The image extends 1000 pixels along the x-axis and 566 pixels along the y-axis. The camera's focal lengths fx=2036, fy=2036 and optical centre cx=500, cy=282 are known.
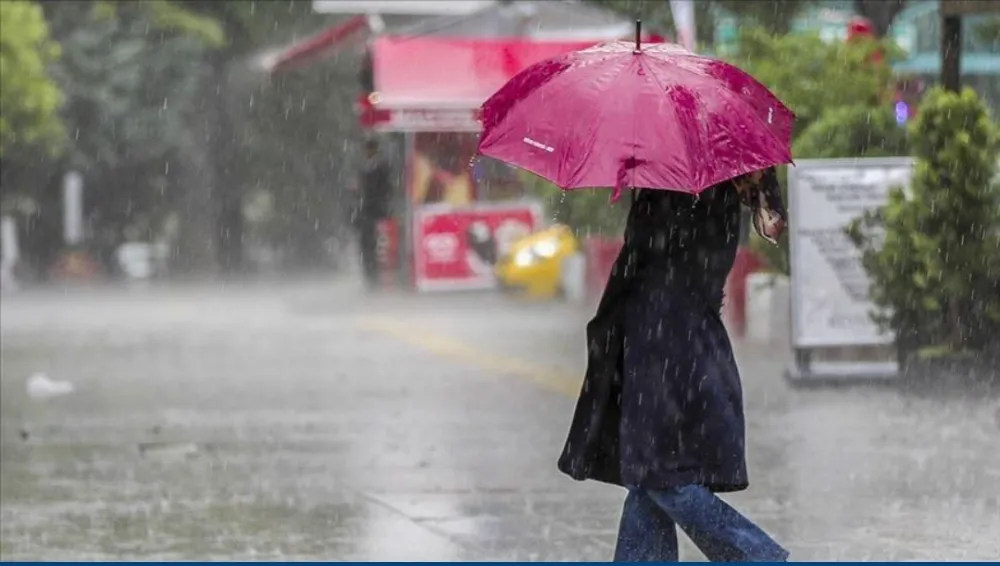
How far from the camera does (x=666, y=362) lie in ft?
19.3

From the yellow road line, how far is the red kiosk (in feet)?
14.5

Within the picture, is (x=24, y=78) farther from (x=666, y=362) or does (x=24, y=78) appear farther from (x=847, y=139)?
(x=666, y=362)

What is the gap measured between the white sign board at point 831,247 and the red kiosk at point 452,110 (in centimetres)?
1247

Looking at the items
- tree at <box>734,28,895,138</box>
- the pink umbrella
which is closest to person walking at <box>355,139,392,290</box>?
tree at <box>734,28,895,138</box>

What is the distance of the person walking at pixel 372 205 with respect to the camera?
91.4ft

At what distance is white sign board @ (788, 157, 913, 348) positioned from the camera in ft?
44.1

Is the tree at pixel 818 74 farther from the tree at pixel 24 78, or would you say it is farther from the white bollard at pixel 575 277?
the tree at pixel 24 78

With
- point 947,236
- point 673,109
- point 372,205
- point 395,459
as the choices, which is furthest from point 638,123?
point 372,205

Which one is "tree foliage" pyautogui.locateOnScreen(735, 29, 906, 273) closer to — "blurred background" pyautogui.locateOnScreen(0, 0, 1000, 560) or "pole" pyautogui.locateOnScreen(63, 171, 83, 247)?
"blurred background" pyautogui.locateOnScreen(0, 0, 1000, 560)

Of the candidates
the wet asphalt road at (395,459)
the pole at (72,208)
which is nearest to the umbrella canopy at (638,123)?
the wet asphalt road at (395,459)

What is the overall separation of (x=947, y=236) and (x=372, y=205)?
16.6m

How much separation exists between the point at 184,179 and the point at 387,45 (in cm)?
1238

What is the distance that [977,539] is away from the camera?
800cm

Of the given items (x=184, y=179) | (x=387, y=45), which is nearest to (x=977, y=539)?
(x=387, y=45)
